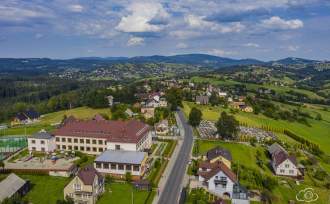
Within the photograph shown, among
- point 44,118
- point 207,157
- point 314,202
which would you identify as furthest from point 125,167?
point 44,118

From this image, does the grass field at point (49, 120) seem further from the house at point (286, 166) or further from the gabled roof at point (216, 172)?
the house at point (286, 166)

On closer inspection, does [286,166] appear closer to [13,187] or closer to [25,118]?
[13,187]

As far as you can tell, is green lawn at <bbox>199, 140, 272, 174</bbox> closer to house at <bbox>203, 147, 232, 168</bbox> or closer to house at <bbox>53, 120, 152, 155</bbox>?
house at <bbox>203, 147, 232, 168</bbox>

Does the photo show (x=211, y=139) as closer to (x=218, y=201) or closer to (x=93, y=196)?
(x=218, y=201)

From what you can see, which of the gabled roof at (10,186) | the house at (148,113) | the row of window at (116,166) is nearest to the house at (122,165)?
the row of window at (116,166)

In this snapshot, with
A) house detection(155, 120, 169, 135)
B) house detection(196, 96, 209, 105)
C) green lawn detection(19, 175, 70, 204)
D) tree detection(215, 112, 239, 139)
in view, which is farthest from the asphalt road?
house detection(196, 96, 209, 105)

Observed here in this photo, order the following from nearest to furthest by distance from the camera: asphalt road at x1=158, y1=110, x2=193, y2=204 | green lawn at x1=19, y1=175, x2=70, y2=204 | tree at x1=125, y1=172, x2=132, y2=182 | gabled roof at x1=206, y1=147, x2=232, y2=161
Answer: green lawn at x1=19, y1=175, x2=70, y2=204
asphalt road at x1=158, y1=110, x2=193, y2=204
tree at x1=125, y1=172, x2=132, y2=182
gabled roof at x1=206, y1=147, x2=232, y2=161
